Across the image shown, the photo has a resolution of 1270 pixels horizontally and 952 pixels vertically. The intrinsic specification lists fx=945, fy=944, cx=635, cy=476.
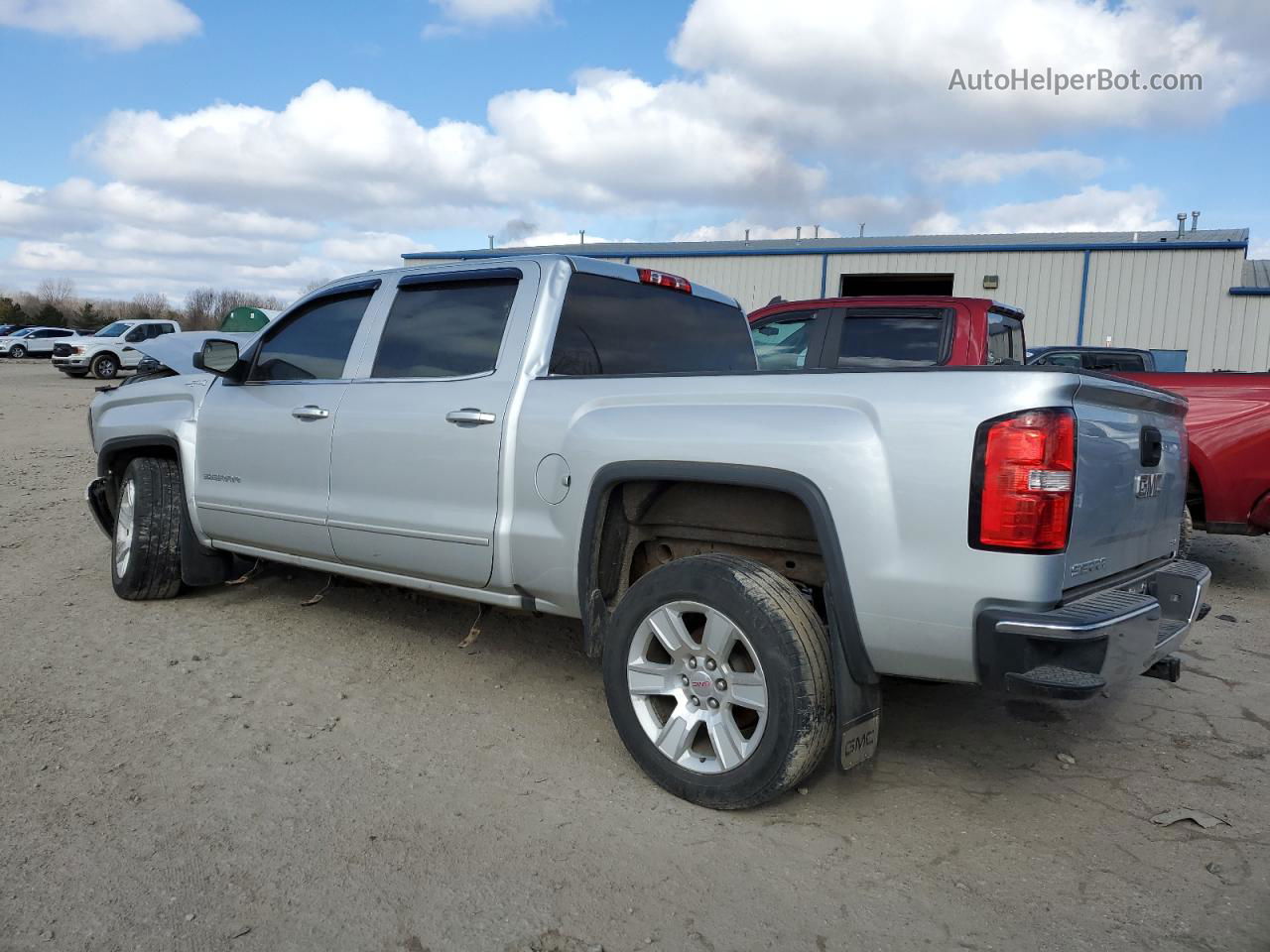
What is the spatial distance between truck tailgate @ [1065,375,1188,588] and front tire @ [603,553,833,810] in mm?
816

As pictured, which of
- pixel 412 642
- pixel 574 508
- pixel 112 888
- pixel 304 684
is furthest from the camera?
pixel 412 642

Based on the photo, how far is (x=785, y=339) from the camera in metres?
7.04

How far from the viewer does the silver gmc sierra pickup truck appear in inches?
102

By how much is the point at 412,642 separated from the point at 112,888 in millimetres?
2289

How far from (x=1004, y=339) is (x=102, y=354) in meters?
27.3

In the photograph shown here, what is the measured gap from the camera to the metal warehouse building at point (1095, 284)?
1855cm

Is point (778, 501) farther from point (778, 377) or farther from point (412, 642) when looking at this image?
point (412, 642)

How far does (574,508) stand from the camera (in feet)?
11.3

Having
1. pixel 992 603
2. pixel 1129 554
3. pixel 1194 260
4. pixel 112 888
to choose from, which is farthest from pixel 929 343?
pixel 1194 260

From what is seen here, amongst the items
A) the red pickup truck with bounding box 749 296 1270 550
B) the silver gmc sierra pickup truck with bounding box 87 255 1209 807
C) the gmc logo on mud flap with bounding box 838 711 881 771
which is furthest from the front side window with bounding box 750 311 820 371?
the gmc logo on mud flap with bounding box 838 711 881 771

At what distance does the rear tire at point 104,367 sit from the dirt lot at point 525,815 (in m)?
25.8

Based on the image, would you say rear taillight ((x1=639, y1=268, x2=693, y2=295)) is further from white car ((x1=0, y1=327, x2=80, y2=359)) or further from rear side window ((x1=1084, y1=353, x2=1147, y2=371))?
white car ((x1=0, y1=327, x2=80, y2=359))

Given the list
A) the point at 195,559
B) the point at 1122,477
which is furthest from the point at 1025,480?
the point at 195,559

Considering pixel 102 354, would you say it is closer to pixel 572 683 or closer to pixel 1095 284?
pixel 1095 284
